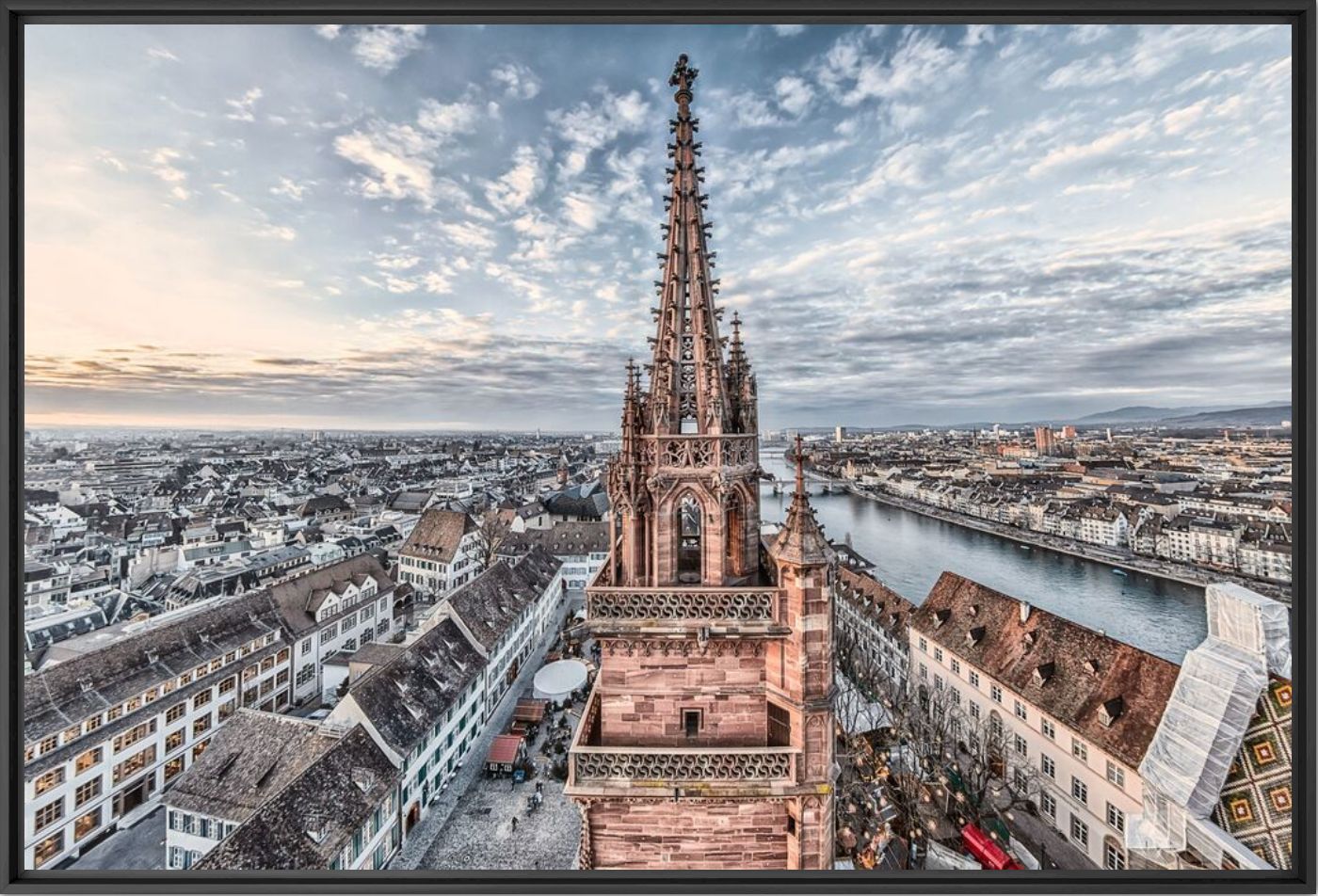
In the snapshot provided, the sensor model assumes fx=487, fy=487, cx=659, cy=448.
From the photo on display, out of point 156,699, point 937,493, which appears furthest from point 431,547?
point 937,493

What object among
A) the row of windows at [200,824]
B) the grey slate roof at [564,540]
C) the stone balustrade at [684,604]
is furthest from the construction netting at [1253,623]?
the grey slate roof at [564,540]

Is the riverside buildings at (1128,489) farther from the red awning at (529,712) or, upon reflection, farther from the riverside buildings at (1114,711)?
the red awning at (529,712)

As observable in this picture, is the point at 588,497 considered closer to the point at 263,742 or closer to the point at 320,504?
the point at 320,504

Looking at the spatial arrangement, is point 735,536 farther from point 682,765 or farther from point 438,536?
point 438,536

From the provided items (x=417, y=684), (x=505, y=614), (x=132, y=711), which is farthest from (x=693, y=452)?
(x=505, y=614)

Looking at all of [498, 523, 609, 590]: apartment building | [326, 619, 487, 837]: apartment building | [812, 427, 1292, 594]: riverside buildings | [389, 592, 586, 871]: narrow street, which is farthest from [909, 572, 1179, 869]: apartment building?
[498, 523, 609, 590]: apartment building
